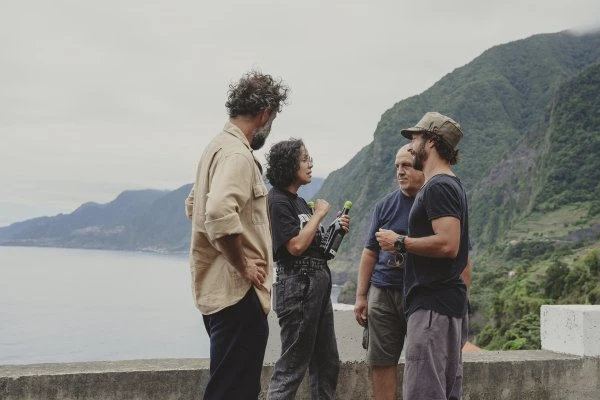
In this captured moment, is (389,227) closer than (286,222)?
No

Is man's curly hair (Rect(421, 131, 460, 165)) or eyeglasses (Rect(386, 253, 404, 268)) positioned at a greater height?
man's curly hair (Rect(421, 131, 460, 165))

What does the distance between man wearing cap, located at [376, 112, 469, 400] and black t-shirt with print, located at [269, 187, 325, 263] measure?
20.5 inches

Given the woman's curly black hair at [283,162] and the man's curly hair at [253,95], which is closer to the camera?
the man's curly hair at [253,95]

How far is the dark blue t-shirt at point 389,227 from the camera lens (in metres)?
3.60

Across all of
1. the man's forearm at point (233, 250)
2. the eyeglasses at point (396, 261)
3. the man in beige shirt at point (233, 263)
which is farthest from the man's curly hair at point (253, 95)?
the eyeglasses at point (396, 261)

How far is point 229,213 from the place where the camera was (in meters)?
2.39

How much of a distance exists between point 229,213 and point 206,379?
1.65m

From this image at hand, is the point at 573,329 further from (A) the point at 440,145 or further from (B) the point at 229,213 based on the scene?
(B) the point at 229,213

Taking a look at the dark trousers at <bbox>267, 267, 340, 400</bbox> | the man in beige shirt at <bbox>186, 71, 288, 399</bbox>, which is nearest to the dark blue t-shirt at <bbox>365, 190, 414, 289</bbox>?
the dark trousers at <bbox>267, 267, 340, 400</bbox>

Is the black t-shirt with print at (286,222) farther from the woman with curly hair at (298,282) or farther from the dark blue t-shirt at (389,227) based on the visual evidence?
the dark blue t-shirt at (389,227)

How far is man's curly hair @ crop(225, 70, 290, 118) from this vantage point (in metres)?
2.73

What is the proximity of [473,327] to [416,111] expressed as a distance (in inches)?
4903

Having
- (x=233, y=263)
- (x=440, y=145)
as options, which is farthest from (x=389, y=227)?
(x=233, y=263)

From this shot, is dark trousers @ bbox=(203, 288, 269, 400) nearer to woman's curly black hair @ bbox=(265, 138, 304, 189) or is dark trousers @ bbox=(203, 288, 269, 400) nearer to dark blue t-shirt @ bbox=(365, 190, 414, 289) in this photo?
woman's curly black hair @ bbox=(265, 138, 304, 189)
